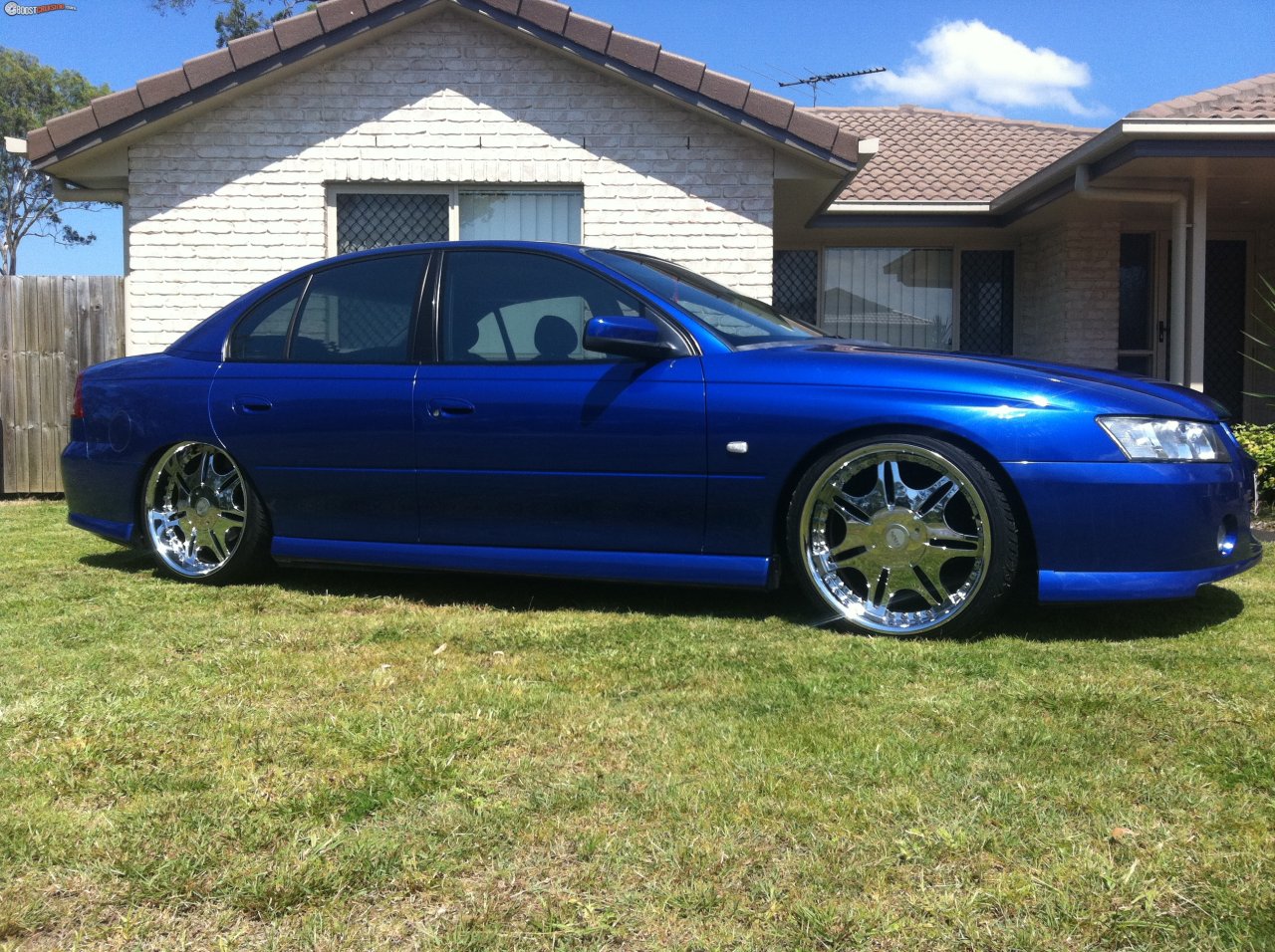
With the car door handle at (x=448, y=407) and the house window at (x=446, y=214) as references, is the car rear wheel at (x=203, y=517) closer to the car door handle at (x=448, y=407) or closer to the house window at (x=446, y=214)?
the car door handle at (x=448, y=407)

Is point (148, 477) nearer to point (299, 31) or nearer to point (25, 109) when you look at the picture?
point (299, 31)

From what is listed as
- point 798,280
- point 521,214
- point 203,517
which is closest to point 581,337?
point 203,517

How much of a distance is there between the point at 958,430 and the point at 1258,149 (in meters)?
6.62

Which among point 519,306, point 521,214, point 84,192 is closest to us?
point 519,306

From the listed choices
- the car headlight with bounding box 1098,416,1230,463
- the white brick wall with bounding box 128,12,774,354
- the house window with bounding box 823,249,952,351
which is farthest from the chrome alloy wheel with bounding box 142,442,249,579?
the house window with bounding box 823,249,952,351

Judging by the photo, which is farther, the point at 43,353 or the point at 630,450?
the point at 43,353

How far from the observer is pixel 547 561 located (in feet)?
15.4

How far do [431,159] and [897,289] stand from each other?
598 cm

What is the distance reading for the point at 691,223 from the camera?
934cm

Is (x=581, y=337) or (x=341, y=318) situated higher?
(x=341, y=318)

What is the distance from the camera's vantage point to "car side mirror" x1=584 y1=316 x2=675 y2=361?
448 cm

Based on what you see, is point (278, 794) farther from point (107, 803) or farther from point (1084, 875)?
point (1084, 875)

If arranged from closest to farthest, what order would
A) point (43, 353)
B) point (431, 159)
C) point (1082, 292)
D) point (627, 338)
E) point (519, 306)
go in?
1. point (627, 338)
2. point (519, 306)
3. point (431, 159)
4. point (43, 353)
5. point (1082, 292)

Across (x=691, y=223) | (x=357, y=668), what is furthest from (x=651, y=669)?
(x=691, y=223)
